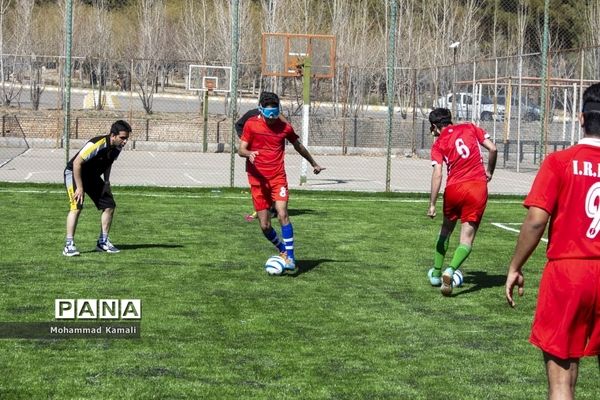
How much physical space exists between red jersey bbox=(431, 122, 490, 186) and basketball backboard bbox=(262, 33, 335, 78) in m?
18.0

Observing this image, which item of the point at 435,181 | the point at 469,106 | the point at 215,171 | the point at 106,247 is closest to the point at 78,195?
the point at 106,247

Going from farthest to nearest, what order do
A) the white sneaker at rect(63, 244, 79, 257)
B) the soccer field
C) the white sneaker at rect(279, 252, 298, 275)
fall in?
the white sneaker at rect(63, 244, 79, 257) → the white sneaker at rect(279, 252, 298, 275) → the soccer field

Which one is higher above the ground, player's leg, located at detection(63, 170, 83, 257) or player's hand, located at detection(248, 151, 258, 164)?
player's hand, located at detection(248, 151, 258, 164)

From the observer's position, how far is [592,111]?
5469mm

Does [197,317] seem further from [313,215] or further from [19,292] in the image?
[313,215]

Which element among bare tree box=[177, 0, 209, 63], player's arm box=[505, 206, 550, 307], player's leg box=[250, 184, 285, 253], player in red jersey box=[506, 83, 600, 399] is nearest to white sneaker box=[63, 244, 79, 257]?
player's leg box=[250, 184, 285, 253]

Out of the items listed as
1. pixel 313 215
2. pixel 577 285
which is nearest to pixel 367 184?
pixel 313 215

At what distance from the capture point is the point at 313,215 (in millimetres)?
18859

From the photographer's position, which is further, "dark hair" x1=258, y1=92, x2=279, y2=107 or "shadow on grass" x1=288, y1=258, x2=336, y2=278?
"shadow on grass" x1=288, y1=258, x2=336, y2=278

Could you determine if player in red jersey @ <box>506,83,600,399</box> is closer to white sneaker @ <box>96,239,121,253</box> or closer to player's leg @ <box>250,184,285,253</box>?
player's leg @ <box>250,184,285,253</box>

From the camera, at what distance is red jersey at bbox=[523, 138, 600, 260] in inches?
217

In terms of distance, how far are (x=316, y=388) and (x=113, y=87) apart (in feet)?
153

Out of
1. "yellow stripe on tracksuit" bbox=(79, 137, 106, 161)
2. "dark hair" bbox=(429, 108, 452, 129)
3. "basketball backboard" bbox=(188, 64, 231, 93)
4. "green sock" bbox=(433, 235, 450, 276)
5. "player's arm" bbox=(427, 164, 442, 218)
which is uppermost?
"basketball backboard" bbox=(188, 64, 231, 93)

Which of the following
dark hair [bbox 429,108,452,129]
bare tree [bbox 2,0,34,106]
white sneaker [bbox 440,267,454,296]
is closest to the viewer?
white sneaker [bbox 440,267,454,296]
